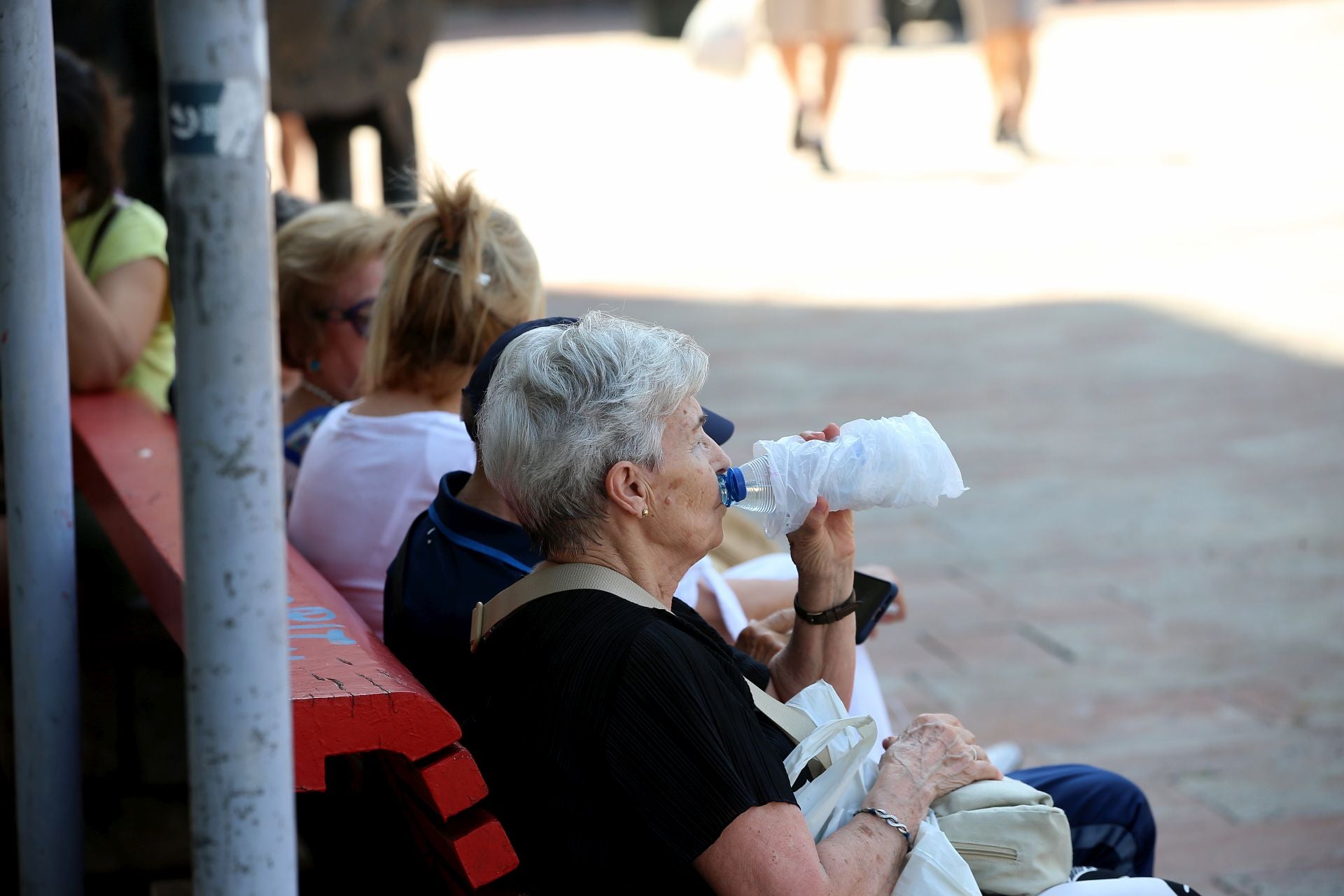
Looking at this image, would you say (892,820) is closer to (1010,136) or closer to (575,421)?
(575,421)

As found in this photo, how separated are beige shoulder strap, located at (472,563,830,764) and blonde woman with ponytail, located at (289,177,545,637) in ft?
2.22

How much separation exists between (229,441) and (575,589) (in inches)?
28.8

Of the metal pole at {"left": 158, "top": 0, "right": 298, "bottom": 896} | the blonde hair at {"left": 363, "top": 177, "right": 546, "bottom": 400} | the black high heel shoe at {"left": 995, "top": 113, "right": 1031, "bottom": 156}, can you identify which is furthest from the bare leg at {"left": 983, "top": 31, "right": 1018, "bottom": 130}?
the metal pole at {"left": 158, "top": 0, "right": 298, "bottom": 896}

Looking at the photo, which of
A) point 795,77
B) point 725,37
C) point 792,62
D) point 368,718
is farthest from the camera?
point 725,37

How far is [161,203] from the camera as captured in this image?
5754mm

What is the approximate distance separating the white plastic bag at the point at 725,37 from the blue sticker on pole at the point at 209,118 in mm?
11981

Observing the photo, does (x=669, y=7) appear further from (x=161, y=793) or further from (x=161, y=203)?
(x=161, y=793)

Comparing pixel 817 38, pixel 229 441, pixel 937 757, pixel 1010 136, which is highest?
pixel 817 38

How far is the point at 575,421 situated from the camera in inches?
74.8

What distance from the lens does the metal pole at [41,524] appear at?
2.07 metres

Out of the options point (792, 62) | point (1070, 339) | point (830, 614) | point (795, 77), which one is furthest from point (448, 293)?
point (792, 62)

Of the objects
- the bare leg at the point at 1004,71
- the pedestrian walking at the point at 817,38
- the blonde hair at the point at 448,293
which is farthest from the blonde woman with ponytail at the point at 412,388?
the bare leg at the point at 1004,71

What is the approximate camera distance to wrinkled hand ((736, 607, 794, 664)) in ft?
8.35

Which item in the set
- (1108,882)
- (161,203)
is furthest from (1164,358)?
(1108,882)
